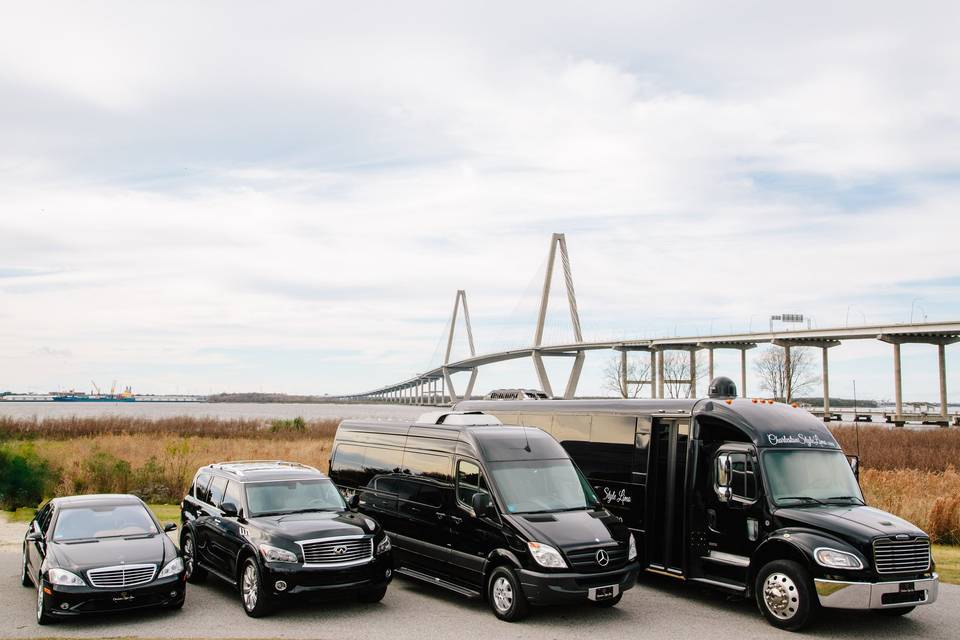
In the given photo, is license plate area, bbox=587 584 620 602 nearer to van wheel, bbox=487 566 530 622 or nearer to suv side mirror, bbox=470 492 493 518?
van wheel, bbox=487 566 530 622

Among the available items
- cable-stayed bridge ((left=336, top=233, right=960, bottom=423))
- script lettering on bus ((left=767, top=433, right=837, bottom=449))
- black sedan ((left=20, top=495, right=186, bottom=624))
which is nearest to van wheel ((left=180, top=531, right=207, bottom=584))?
black sedan ((left=20, top=495, right=186, bottom=624))

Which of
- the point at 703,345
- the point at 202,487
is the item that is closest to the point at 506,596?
the point at 202,487

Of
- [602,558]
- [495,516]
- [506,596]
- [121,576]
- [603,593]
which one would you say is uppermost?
[495,516]

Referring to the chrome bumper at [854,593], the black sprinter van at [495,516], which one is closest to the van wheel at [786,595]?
the chrome bumper at [854,593]

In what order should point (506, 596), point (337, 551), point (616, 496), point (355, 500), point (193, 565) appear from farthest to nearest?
1. point (355, 500)
2. point (616, 496)
3. point (193, 565)
4. point (337, 551)
5. point (506, 596)

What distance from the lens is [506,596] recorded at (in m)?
10.8

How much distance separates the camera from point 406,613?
11.1 meters

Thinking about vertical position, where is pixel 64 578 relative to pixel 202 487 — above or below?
below

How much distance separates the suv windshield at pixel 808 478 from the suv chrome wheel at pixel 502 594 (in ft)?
12.1

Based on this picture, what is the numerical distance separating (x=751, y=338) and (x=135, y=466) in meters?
58.9

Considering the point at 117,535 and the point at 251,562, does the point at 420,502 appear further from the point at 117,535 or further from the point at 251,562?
the point at 117,535

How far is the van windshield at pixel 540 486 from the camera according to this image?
37.8 ft

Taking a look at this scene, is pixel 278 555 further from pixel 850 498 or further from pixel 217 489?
pixel 850 498

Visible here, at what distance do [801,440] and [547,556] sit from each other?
4.09 metres
